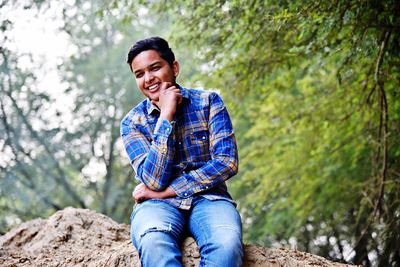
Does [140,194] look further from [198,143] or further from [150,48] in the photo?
[150,48]

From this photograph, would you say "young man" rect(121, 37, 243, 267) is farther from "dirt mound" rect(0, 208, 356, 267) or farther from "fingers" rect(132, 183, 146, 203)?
"dirt mound" rect(0, 208, 356, 267)

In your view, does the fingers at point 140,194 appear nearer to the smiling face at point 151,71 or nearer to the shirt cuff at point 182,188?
the shirt cuff at point 182,188

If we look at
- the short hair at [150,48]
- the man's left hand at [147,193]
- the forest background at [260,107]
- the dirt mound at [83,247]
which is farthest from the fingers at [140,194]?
the forest background at [260,107]

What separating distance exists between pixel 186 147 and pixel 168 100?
310mm

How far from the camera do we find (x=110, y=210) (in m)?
13.1

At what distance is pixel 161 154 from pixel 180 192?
0.81 feet

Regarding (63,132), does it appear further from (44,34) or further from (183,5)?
(183,5)

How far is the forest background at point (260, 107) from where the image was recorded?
501 cm

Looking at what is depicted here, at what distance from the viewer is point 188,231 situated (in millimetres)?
3092

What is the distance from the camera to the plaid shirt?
3.04 meters

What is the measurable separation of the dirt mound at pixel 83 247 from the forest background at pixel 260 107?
1.76 m

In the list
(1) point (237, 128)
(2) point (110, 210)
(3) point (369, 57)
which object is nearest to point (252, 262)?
(3) point (369, 57)

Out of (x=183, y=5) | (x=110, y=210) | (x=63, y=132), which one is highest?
(x=183, y=5)

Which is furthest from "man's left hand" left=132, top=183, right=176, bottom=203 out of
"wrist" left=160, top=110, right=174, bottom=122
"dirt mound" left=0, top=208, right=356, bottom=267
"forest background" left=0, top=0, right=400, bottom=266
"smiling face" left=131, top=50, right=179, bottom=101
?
"forest background" left=0, top=0, right=400, bottom=266
